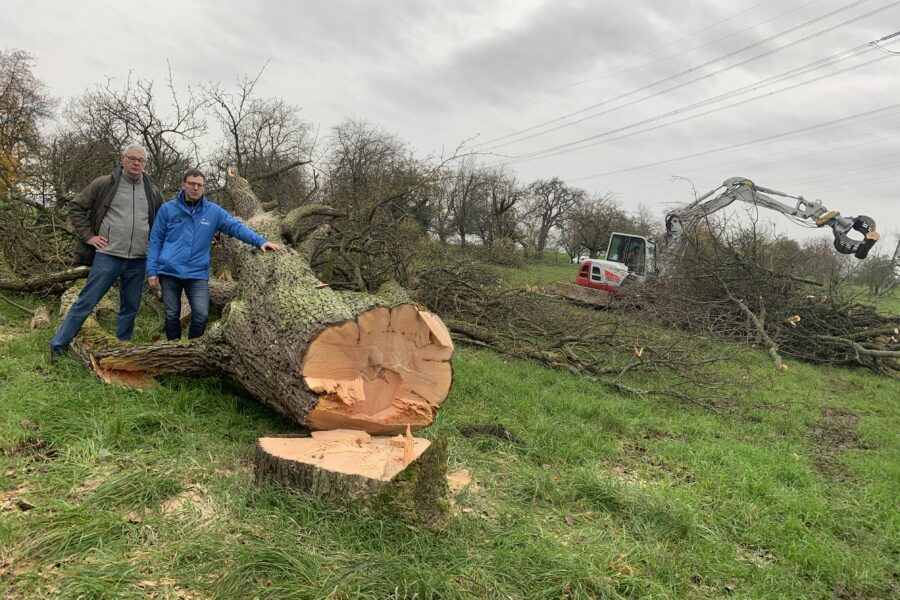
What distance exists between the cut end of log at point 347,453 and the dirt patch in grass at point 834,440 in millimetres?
3434

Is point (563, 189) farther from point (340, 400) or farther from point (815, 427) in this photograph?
point (340, 400)

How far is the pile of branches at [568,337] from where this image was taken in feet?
19.0

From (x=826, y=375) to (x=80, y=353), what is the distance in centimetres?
956

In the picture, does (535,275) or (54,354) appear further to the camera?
(535,275)

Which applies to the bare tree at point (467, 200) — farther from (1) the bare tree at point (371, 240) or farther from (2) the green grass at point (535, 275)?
(1) the bare tree at point (371, 240)

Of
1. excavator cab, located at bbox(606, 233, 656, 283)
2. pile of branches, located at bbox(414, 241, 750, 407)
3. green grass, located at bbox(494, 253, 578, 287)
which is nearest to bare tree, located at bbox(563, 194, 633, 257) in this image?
green grass, located at bbox(494, 253, 578, 287)

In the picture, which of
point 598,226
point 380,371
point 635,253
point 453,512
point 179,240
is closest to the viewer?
point 453,512

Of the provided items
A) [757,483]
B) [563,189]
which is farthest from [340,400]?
[563,189]

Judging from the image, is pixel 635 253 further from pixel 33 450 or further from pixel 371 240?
pixel 33 450

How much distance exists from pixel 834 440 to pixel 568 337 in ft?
9.16

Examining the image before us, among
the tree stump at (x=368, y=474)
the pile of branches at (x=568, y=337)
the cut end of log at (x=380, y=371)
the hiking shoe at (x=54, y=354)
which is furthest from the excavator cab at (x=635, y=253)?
the hiking shoe at (x=54, y=354)

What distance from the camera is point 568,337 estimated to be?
640 cm

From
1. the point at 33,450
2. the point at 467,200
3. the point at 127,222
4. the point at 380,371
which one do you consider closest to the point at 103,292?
the point at 127,222

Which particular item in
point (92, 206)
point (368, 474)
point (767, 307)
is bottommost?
point (368, 474)
